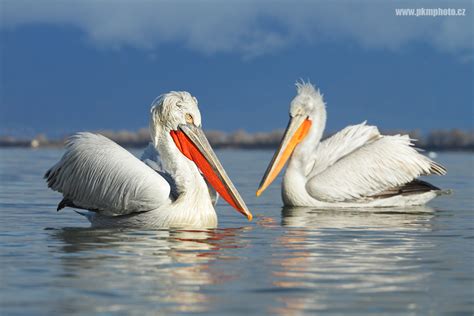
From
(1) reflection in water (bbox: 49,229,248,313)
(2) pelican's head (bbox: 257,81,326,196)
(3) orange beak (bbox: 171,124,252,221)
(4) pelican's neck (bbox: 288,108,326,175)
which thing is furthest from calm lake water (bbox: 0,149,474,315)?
(2) pelican's head (bbox: 257,81,326,196)

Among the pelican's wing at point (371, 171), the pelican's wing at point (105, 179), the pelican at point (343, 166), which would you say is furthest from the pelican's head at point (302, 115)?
the pelican's wing at point (105, 179)

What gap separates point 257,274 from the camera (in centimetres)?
485

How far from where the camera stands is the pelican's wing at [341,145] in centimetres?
979

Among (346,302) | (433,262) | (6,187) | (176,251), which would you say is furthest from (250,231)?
(6,187)

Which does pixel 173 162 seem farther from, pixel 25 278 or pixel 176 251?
pixel 25 278

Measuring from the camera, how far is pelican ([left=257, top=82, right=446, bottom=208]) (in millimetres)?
9359

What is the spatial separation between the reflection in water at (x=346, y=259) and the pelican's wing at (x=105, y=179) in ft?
3.30

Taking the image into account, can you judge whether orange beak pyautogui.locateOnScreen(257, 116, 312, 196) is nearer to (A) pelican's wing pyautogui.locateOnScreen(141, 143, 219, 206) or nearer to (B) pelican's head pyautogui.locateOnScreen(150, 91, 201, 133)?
(A) pelican's wing pyautogui.locateOnScreen(141, 143, 219, 206)

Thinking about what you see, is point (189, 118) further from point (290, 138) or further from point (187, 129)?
point (290, 138)

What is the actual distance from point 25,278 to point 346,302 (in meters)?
1.66

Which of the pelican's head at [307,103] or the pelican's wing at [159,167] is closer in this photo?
the pelican's wing at [159,167]

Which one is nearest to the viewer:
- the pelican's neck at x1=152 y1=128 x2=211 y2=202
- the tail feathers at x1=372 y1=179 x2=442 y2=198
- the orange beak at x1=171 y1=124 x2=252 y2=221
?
the pelican's neck at x1=152 y1=128 x2=211 y2=202

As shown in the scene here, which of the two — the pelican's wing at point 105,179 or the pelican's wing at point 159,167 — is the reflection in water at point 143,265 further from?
the pelican's wing at point 159,167

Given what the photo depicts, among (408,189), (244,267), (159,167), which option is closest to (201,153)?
(159,167)
